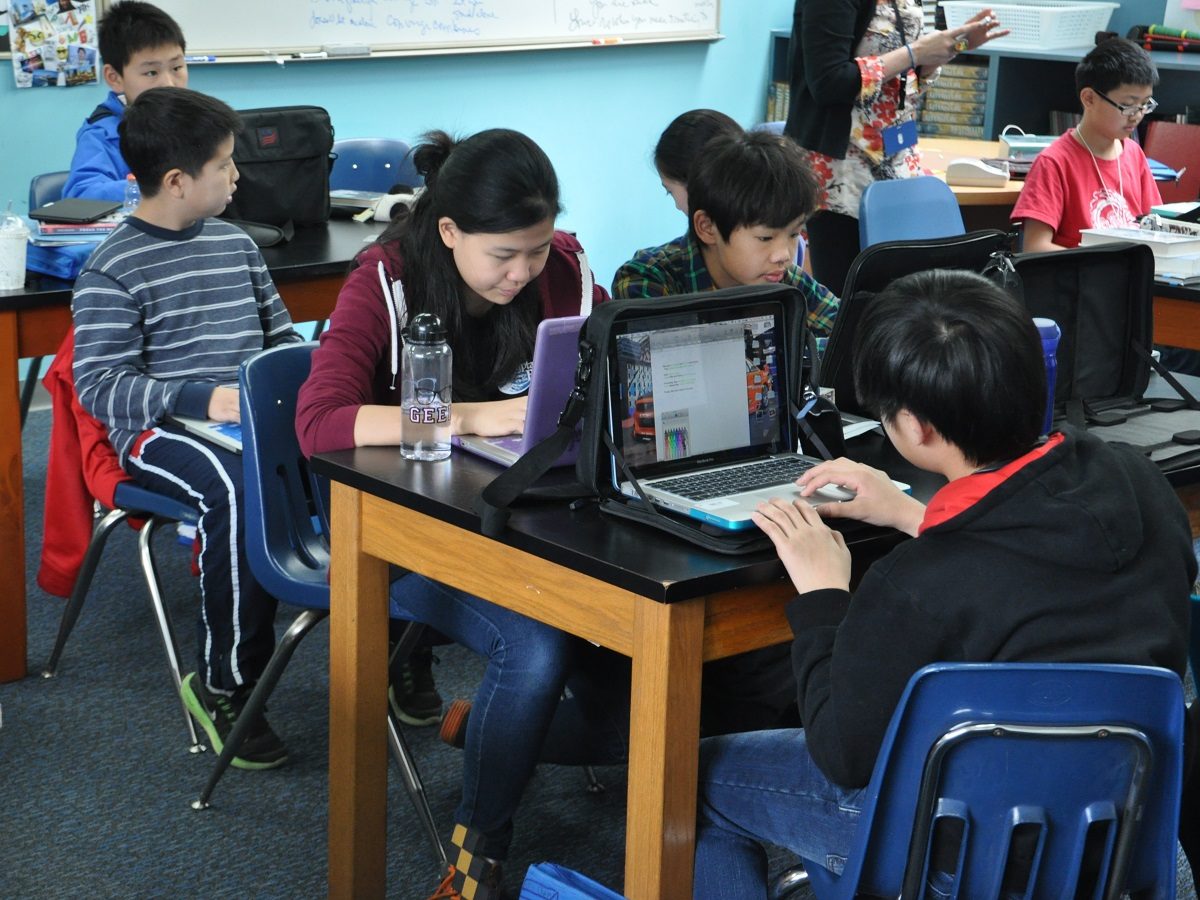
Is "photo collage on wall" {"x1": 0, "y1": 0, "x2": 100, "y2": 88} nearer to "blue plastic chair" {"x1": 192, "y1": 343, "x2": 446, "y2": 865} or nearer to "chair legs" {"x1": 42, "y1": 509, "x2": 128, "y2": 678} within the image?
"chair legs" {"x1": 42, "y1": 509, "x2": 128, "y2": 678}

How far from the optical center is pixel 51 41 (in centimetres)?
392

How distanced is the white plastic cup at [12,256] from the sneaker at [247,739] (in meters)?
0.79

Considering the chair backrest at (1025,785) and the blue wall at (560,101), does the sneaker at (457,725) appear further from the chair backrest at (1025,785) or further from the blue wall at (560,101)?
the blue wall at (560,101)

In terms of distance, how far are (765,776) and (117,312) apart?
1.45 m

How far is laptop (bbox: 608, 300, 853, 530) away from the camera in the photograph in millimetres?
1562

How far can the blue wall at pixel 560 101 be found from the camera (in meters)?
4.07

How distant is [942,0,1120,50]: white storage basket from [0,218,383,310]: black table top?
280 centimetres

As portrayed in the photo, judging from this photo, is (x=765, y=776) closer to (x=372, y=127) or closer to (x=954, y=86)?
(x=372, y=127)

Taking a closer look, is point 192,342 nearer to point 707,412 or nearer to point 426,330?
point 426,330

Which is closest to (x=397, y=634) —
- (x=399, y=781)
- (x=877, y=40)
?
(x=399, y=781)

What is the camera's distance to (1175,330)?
300 cm

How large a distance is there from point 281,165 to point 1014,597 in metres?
2.32

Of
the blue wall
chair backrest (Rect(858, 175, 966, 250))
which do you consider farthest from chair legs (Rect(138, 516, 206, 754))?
the blue wall

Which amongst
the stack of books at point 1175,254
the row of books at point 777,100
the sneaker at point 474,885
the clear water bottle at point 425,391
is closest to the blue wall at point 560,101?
the row of books at point 777,100
